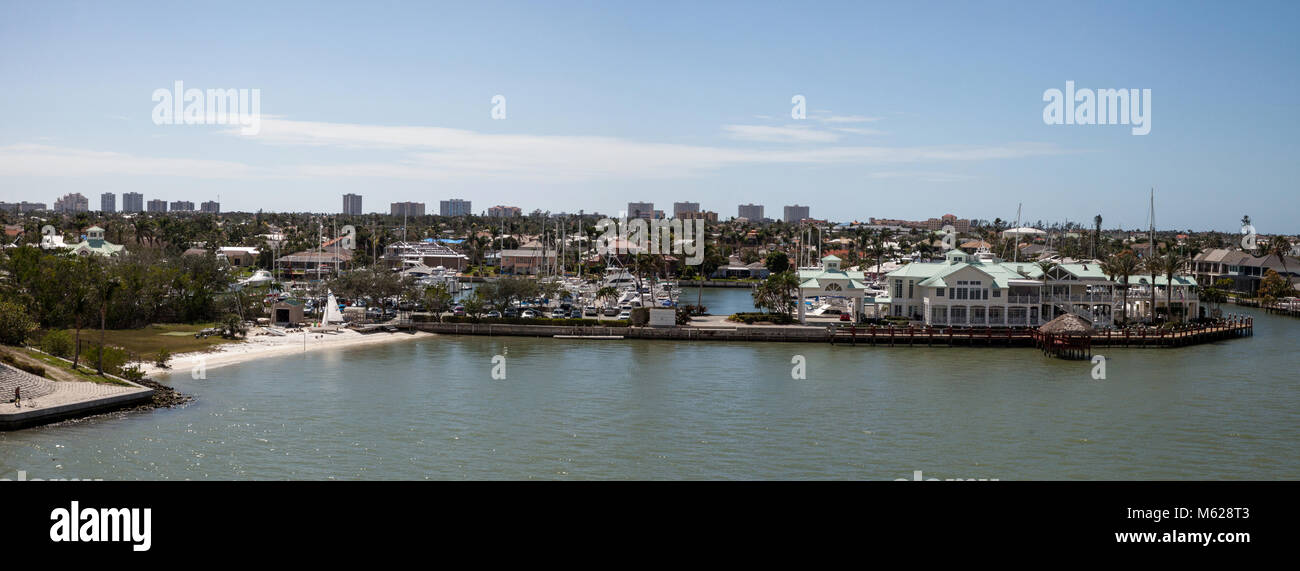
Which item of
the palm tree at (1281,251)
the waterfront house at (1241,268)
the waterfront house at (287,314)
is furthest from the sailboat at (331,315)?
the palm tree at (1281,251)

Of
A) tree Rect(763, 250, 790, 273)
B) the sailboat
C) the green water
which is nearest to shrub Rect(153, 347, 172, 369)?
the green water

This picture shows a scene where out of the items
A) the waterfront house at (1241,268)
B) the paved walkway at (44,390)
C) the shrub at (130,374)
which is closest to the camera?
Result: the paved walkway at (44,390)

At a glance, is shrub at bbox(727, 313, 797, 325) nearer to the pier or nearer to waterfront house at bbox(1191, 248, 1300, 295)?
the pier

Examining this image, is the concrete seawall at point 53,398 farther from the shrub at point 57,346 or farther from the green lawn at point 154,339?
the green lawn at point 154,339

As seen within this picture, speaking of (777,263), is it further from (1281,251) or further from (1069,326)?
(1069,326)

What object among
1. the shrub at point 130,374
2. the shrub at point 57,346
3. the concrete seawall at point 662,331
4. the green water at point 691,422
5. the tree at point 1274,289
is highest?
the tree at point 1274,289
